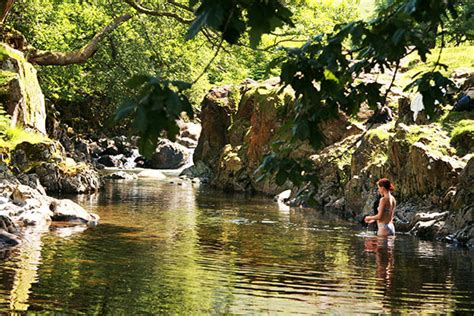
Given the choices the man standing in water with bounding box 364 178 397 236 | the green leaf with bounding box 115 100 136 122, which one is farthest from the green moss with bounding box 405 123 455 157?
the green leaf with bounding box 115 100 136 122

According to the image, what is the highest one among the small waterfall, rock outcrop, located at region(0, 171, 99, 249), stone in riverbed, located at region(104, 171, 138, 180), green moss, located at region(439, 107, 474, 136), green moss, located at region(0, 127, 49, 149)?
green moss, located at region(439, 107, 474, 136)

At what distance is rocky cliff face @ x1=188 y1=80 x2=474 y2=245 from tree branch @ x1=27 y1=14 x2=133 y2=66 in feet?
16.1

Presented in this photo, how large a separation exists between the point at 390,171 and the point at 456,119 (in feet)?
8.06

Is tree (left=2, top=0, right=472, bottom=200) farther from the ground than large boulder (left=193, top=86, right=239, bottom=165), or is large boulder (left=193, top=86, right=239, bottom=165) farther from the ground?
large boulder (left=193, top=86, right=239, bottom=165)

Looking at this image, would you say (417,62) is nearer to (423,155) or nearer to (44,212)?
(423,155)

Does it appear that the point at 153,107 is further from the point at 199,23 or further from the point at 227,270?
the point at 227,270

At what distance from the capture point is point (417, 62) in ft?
99.4

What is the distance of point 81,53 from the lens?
21328 mm

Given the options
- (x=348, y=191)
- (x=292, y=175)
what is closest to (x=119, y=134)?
(x=348, y=191)

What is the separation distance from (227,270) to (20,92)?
14.0 m

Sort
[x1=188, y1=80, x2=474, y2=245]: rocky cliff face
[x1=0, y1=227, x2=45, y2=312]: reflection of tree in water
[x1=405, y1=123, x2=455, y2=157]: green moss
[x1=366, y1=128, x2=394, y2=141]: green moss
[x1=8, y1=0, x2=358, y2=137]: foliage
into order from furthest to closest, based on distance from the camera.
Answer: [x1=8, y1=0, x2=358, y2=137]: foliage → [x1=366, y1=128, x2=394, y2=141]: green moss → [x1=405, y1=123, x2=455, y2=157]: green moss → [x1=188, y1=80, x2=474, y2=245]: rocky cliff face → [x1=0, y1=227, x2=45, y2=312]: reflection of tree in water

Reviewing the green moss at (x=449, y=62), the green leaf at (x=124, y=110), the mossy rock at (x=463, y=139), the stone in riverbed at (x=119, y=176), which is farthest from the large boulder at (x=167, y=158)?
the green leaf at (x=124, y=110)

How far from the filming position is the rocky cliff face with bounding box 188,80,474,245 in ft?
52.2

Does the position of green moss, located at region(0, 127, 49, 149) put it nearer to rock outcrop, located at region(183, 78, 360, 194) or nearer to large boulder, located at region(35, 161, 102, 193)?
large boulder, located at region(35, 161, 102, 193)
